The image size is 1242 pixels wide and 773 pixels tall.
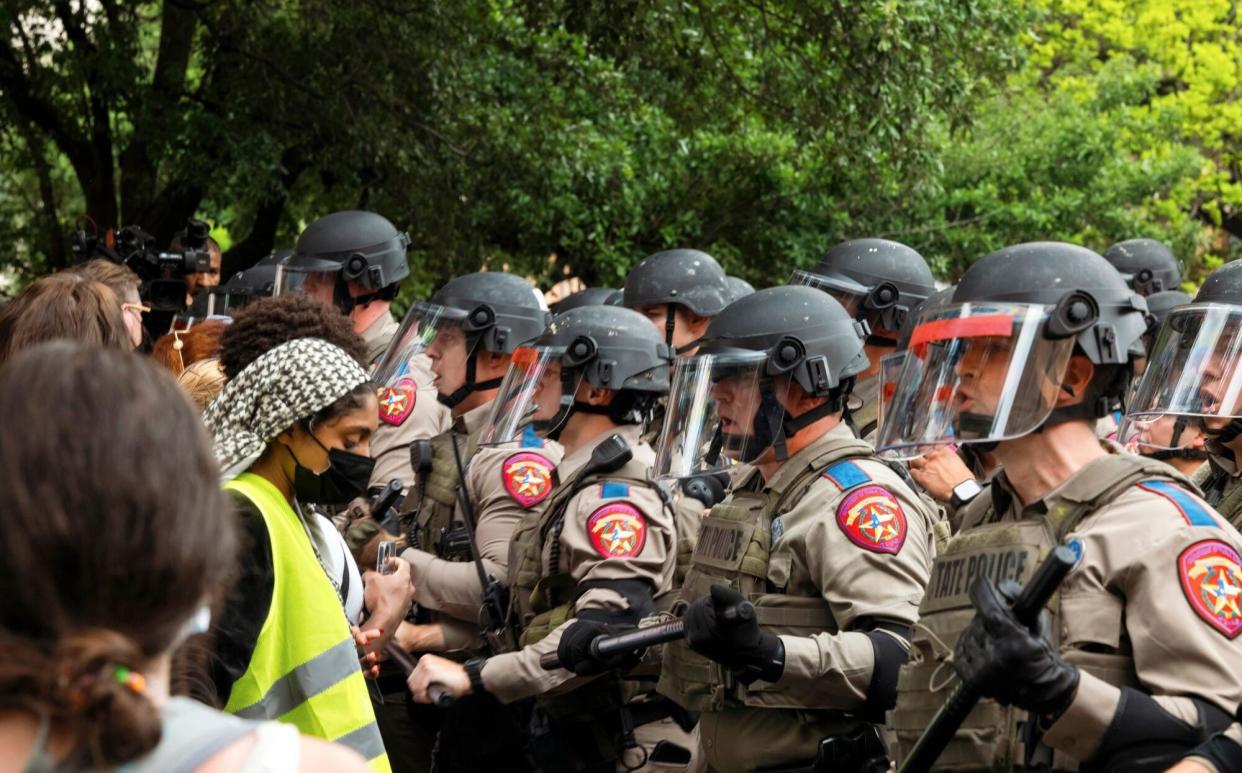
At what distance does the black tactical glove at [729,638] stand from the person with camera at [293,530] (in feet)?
2.70

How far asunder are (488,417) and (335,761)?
14.3 feet

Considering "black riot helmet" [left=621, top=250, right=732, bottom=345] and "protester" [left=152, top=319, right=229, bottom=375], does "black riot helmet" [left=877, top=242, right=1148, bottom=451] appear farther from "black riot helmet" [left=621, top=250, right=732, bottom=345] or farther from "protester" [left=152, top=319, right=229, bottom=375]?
"black riot helmet" [left=621, top=250, right=732, bottom=345]

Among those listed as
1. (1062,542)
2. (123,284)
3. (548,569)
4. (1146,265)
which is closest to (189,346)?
(123,284)

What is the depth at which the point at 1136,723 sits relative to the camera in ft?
9.78

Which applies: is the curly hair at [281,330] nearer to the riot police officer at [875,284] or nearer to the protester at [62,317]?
the protester at [62,317]

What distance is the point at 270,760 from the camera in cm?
173

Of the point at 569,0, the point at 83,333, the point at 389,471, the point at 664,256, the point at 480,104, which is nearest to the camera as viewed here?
the point at 83,333

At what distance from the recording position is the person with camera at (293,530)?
321 cm

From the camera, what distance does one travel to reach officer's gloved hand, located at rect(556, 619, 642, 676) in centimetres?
469

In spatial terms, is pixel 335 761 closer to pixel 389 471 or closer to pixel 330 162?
pixel 389 471

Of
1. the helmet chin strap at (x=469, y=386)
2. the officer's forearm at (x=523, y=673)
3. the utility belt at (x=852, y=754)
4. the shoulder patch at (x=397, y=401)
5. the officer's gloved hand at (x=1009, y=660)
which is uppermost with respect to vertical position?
the officer's gloved hand at (x=1009, y=660)

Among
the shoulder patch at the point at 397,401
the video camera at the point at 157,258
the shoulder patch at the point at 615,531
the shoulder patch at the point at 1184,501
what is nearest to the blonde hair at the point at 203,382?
the shoulder patch at the point at 615,531

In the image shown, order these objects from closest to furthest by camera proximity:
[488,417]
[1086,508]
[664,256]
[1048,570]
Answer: [1048,570] < [1086,508] < [488,417] < [664,256]

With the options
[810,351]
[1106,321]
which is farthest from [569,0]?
[1106,321]
